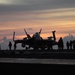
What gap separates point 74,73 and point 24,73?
2.88 m

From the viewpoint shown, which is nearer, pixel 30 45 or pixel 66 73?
pixel 66 73

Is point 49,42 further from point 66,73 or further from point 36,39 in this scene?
point 66,73

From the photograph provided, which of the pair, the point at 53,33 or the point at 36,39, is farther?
the point at 53,33

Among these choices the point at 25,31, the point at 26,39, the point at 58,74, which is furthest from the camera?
the point at 25,31

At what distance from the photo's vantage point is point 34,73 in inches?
722

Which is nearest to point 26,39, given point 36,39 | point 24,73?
point 36,39

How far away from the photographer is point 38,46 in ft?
346

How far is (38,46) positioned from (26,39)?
39.5 feet

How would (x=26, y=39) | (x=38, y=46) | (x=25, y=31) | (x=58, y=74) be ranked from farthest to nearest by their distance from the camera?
(x=25, y=31), (x=26, y=39), (x=38, y=46), (x=58, y=74)

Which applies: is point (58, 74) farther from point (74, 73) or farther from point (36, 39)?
point (36, 39)

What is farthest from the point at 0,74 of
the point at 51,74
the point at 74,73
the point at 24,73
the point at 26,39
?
the point at 26,39

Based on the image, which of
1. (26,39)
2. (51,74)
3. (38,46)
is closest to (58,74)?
(51,74)

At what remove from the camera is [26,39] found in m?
116

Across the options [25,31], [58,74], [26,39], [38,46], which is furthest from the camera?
[25,31]
